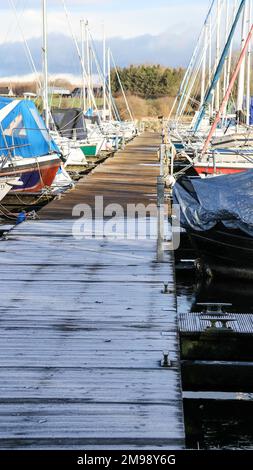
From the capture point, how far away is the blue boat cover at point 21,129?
2047cm

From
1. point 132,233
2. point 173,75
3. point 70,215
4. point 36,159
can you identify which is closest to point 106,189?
point 36,159

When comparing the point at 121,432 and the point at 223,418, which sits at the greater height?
the point at 121,432

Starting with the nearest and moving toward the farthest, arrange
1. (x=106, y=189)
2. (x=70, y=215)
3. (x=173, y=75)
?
(x=70, y=215) → (x=106, y=189) → (x=173, y=75)

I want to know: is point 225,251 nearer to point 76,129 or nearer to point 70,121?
point 76,129

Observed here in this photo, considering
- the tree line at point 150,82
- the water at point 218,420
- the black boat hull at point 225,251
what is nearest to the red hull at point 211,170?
the black boat hull at point 225,251

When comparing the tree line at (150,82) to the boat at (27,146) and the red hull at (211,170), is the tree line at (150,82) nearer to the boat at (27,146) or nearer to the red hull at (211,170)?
the red hull at (211,170)

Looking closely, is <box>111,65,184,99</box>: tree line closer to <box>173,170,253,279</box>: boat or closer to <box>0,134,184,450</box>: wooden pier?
<box>173,170,253,279</box>: boat

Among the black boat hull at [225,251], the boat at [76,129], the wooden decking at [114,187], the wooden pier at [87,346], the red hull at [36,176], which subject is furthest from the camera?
the boat at [76,129]

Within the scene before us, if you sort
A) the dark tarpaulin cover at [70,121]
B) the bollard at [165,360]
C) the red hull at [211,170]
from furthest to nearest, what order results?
the dark tarpaulin cover at [70,121] → the red hull at [211,170] → the bollard at [165,360]

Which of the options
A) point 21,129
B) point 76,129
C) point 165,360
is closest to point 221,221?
point 165,360

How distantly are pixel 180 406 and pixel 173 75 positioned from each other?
339 feet
